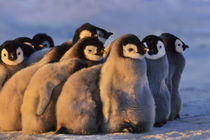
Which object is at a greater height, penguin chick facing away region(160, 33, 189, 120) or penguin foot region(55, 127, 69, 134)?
penguin chick facing away region(160, 33, 189, 120)

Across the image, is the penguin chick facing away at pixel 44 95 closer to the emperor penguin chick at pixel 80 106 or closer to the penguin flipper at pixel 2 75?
the emperor penguin chick at pixel 80 106

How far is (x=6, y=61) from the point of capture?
5332mm

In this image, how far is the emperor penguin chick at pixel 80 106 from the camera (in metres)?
4.22

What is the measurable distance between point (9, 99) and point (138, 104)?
1447 mm

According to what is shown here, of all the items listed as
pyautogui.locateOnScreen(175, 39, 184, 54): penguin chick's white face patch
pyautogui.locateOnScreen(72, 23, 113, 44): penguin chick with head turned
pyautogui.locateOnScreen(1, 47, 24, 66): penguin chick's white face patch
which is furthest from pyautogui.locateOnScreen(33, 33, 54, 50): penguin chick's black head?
pyautogui.locateOnScreen(175, 39, 184, 54): penguin chick's white face patch

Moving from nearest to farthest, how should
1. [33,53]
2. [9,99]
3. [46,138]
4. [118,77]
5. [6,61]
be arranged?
[46,138]
[118,77]
[9,99]
[6,61]
[33,53]

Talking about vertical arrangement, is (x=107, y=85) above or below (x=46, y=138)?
above

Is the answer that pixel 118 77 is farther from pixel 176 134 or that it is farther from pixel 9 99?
pixel 9 99

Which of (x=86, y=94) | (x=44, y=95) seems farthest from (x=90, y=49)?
(x=44, y=95)

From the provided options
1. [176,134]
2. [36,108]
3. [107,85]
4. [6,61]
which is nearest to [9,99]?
[36,108]

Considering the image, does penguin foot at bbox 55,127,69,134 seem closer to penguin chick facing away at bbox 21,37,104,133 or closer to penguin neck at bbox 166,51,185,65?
penguin chick facing away at bbox 21,37,104,133

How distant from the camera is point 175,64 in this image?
6227 millimetres

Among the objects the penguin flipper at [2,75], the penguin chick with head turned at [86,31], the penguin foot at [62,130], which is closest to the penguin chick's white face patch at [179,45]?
the penguin chick with head turned at [86,31]

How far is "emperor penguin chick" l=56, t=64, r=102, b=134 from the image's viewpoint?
4223 millimetres
